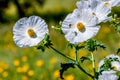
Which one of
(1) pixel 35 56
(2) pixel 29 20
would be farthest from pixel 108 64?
(1) pixel 35 56

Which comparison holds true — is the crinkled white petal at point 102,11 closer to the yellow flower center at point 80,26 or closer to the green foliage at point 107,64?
the yellow flower center at point 80,26

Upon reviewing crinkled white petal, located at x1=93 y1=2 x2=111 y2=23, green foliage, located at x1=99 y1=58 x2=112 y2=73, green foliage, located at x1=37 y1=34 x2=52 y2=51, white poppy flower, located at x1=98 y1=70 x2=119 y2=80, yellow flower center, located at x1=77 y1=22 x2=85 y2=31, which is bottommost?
white poppy flower, located at x1=98 y1=70 x2=119 y2=80

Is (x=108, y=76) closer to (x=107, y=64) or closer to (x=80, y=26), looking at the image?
(x=107, y=64)

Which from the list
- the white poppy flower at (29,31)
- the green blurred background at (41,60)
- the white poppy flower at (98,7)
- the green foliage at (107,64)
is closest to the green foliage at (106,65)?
the green foliage at (107,64)

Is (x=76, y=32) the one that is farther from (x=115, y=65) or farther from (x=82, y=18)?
(x=115, y=65)

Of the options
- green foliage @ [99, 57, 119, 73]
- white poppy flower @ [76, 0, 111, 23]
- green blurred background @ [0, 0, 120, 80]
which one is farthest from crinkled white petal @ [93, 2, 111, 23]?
green blurred background @ [0, 0, 120, 80]

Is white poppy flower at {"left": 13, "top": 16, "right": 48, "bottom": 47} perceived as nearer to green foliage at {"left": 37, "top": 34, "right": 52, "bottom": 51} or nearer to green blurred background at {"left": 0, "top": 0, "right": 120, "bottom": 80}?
green foliage at {"left": 37, "top": 34, "right": 52, "bottom": 51}

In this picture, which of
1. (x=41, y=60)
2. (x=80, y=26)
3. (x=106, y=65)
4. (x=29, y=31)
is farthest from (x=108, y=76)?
(x=41, y=60)
